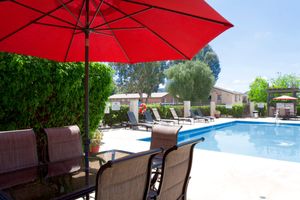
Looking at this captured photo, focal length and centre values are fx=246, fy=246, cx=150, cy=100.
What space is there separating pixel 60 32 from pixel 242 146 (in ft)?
30.8

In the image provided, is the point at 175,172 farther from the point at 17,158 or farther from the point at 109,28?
the point at 109,28

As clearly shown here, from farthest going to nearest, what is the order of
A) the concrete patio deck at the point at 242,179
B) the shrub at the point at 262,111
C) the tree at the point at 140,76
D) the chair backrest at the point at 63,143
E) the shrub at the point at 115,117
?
the tree at the point at 140,76, the shrub at the point at 262,111, the shrub at the point at 115,117, the concrete patio deck at the point at 242,179, the chair backrest at the point at 63,143

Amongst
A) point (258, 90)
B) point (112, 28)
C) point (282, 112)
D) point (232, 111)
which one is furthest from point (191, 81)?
point (112, 28)

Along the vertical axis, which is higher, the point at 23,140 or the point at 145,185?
the point at 23,140

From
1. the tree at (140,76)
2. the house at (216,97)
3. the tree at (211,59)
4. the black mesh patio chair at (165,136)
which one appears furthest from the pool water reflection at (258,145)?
the tree at (211,59)

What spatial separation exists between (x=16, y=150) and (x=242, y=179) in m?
3.75

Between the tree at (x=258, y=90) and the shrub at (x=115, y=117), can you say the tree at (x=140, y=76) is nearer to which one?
the tree at (x=258, y=90)

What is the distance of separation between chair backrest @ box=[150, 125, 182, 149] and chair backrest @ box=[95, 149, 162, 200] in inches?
70.8

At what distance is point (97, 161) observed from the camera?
2.96 metres

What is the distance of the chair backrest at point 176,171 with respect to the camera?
202 centimetres

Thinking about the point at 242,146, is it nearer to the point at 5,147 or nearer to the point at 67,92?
the point at 67,92

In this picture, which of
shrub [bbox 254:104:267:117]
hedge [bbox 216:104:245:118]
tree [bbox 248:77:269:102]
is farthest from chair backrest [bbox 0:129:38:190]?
tree [bbox 248:77:269:102]

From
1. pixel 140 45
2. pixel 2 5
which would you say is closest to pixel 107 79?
pixel 140 45

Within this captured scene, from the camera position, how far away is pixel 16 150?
2719 mm
